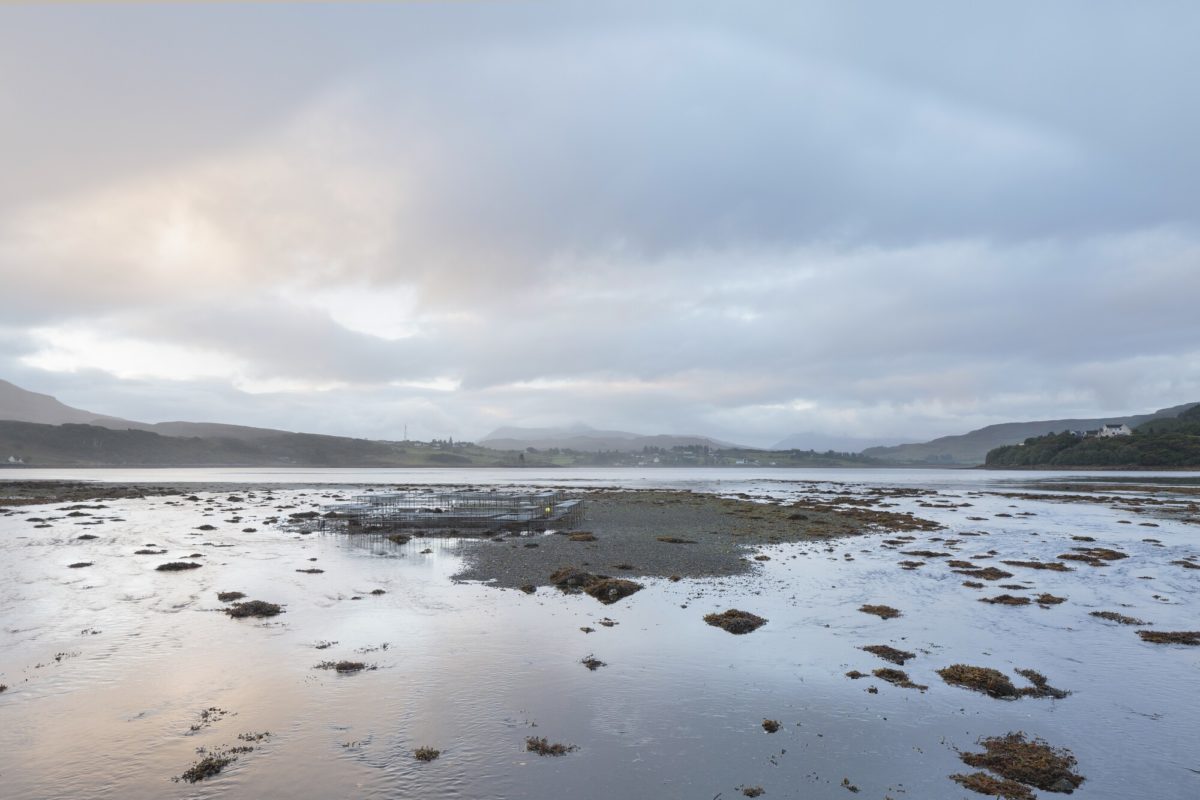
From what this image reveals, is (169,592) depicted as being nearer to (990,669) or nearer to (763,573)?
(763,573)

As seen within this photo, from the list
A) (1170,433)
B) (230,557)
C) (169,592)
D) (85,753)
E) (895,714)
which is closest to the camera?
(85,753)

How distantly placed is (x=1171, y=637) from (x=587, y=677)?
17744 millimetres

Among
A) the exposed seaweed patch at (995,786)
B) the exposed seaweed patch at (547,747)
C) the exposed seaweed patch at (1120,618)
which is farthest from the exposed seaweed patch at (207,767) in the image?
the exposed seaweed patch at (1120,618)

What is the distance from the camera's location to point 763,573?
2762cm

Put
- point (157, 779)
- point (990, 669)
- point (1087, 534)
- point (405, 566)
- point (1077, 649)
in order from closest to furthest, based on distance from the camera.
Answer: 1. point (157, 779)
2. point (990, 669)
3. point (1077, 649)
4. point (405, 566)
5. point (1087, 534)

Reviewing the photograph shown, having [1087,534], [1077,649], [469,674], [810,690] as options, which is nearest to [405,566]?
[469,674]

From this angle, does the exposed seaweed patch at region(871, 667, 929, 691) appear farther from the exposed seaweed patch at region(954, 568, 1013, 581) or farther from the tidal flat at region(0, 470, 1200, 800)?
the exposed seaweed patch at region(954, 568, 1013, 581)

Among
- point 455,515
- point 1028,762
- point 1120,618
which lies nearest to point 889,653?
point 1028,762

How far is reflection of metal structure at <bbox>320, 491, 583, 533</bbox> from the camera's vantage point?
148 ft

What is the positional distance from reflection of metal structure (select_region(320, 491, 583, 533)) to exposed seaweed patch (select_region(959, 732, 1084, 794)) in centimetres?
3425

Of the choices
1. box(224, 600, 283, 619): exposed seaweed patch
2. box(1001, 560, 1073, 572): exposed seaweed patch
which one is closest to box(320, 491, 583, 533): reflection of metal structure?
box(224, 600, 283, 619): exposed seaweed patch

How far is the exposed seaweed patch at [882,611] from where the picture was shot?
68.2ft

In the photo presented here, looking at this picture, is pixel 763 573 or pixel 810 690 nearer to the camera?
pixel 810 690

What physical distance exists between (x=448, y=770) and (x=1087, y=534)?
49178 mm
